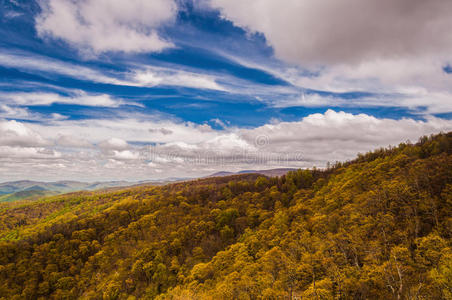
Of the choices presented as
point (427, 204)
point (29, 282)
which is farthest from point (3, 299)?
point (427, 204)

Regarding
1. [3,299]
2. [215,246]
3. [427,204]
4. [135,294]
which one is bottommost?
[3,299]

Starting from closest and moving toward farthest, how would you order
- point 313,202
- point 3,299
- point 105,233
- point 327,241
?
point 327,241 < point 3,299 < point 313,202 < point 105,233

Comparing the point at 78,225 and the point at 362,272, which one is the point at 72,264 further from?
the point at 362,272

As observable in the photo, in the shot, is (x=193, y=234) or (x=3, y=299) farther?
(x=193, y=234)

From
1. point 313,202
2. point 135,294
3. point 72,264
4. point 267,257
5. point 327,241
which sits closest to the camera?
point 327,241

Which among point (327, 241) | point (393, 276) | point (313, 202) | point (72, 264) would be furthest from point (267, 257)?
point (72, 264)

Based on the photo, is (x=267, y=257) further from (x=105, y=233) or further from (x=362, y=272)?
(x=105, y=233)

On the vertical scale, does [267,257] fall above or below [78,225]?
above
